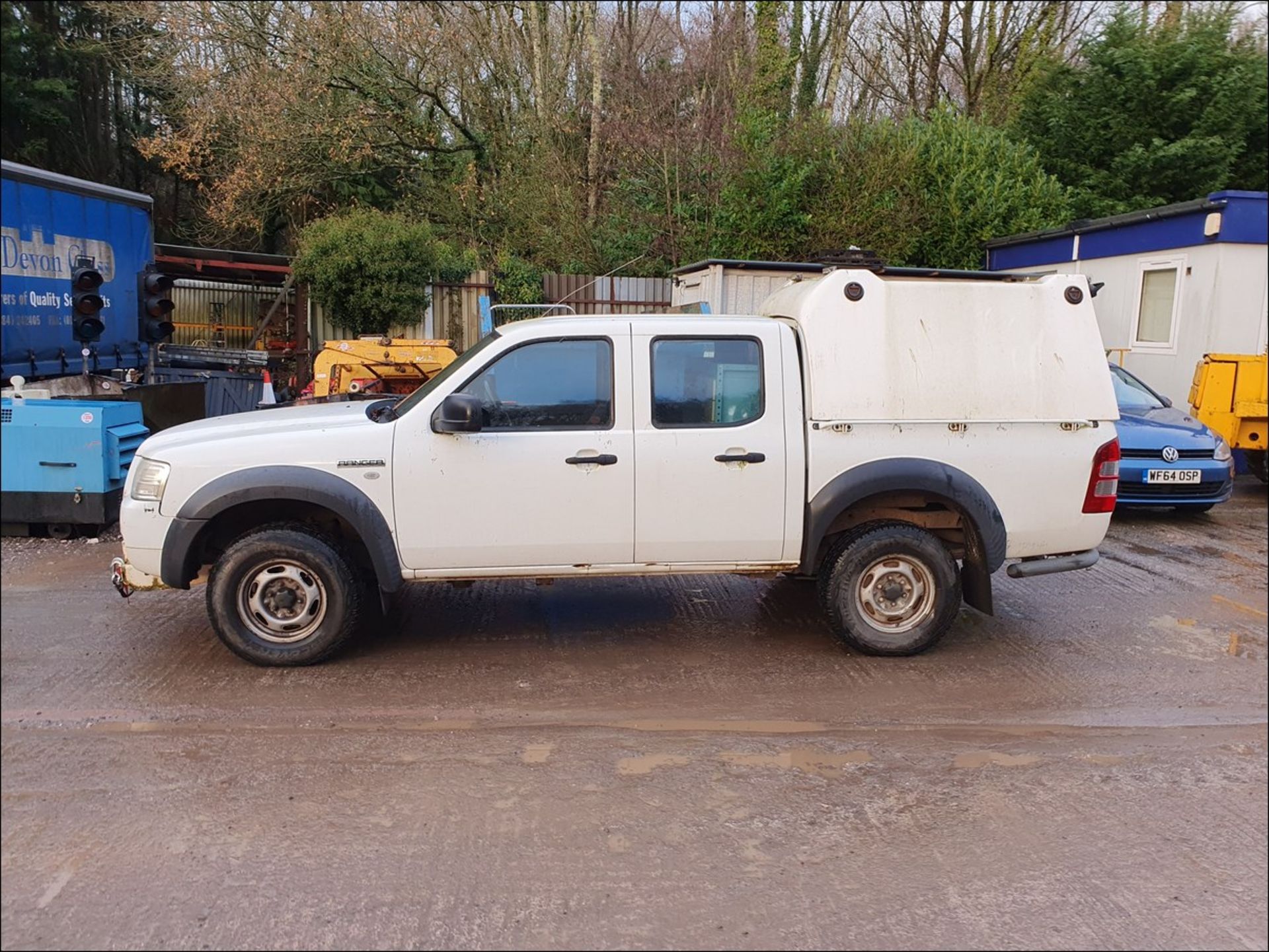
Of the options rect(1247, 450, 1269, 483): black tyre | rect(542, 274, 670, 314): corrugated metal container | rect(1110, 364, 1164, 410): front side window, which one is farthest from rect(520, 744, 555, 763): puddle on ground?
rect(542, 274, 670, 314): corrugated metal container

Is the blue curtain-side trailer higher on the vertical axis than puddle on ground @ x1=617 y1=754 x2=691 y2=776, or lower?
higher

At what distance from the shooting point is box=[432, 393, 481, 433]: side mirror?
203 inches

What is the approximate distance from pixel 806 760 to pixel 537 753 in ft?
3.93

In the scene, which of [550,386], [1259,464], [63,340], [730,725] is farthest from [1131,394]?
[63,340]

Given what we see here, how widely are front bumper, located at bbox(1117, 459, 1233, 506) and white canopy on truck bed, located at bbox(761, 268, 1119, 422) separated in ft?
14.4

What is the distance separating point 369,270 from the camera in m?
17.5

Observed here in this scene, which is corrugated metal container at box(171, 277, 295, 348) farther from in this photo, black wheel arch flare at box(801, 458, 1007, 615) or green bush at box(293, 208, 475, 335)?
black wheel arch flare at box(801, 458, 1007, 615)

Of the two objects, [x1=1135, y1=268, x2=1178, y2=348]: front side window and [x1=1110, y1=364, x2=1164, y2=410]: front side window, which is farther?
[x1=1135, y1=268, x2=1178, y2=348]: front side window

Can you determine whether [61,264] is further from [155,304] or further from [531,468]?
[531,468]

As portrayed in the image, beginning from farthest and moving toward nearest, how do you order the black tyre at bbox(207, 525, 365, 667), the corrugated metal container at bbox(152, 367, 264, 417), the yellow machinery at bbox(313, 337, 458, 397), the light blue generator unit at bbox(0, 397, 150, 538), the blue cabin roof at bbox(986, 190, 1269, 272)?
1. the corrugated metal container at bbox(152, 367, 264, 417)
2. the yellow machinery at bbox(313, 337, 458, 397)
3. the blue cabin roof at bbox(986, 190, 1269, 272)
4. the light blue generator unit at bbox(0, 397, 150, 538)
5. the black tyre at bbox(207, 525, 365, 667)

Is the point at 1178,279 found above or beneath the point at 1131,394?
above

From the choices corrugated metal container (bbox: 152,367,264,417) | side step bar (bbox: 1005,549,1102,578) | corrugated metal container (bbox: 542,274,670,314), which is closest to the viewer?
side step bar (bbox: 1005,549,1102,578)

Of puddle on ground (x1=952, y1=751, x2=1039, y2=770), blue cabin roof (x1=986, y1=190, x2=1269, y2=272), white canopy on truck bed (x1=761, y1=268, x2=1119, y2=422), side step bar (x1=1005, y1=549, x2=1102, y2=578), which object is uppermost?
blue cabin roof (x1=986, y1=190, x2=1269, y2=272)

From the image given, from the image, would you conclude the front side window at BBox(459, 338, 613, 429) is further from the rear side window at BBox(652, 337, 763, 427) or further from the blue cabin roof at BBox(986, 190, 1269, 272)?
the blue cabin roof at BBox(986, 190, 1269, 272)
